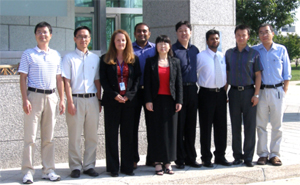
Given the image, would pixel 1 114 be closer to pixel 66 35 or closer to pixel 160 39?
pixel 160 39

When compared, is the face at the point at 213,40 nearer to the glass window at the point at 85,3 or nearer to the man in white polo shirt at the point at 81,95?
the man in white polo shirt at the point at 81,95

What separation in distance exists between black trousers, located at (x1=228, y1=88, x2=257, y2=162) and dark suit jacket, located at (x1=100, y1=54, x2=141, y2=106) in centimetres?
157

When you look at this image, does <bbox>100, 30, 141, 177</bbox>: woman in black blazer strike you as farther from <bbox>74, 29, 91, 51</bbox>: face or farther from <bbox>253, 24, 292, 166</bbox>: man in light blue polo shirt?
<bbox>253, 24, 292, 166</bbox>: man in light blue polo shirt

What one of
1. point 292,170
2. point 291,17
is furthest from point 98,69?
point 291,17

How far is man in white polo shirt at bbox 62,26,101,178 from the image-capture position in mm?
4812

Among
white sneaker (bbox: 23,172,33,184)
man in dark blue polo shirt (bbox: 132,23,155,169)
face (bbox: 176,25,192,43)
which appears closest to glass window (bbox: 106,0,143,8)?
man in dark blue polo shirt (bbox: 132,23,155,169)

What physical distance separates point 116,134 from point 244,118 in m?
1.99

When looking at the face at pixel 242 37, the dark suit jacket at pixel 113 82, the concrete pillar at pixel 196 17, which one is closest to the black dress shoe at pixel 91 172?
the dark suit jacket at pixel 113 82

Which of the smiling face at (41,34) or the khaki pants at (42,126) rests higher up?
the smiling face at (41,34)

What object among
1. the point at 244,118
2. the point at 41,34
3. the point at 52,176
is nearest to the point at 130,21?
the point at 244,118

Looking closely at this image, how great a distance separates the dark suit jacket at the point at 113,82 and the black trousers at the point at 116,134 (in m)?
0.13

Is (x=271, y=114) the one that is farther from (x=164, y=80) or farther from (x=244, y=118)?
(x=164, y=80)

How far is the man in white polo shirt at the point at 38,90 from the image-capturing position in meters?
4.54

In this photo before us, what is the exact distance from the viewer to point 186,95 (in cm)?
522
